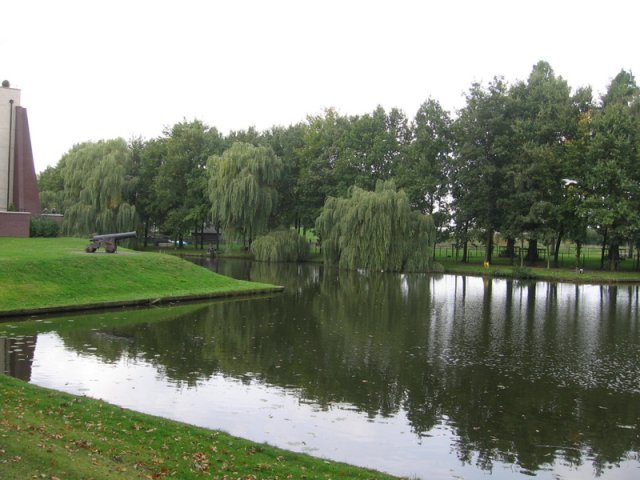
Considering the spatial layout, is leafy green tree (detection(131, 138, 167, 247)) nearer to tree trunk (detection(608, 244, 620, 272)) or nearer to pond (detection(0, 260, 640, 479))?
pond (detection(0, 260, 640, 479))

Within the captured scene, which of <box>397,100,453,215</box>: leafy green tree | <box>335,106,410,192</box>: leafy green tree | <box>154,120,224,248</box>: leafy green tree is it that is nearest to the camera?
<box>397,100,453,215</box>: leafy green tree

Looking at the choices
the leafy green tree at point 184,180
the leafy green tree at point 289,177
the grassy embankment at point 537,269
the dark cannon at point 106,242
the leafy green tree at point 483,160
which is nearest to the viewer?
the dark cannon at point 106,242

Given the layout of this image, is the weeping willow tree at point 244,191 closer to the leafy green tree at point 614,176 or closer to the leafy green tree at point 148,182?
the leafy green tree at point 148,182

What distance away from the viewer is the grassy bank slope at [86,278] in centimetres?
2198

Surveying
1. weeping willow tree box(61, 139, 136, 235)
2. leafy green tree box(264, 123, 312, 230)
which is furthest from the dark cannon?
leafy green tree box(264, 123, 312, 230)

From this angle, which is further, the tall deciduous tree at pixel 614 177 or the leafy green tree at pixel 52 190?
the leafy green tree at pixel 52 190

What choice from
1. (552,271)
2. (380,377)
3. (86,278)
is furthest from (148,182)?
(380,377)

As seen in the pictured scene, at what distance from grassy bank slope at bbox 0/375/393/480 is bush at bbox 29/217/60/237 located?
101 ft

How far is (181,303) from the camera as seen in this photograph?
25.7 m

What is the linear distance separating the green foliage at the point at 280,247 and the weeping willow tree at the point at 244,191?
211 cm

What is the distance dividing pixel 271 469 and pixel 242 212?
47.7 meters

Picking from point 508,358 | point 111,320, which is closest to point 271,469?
point 508,358

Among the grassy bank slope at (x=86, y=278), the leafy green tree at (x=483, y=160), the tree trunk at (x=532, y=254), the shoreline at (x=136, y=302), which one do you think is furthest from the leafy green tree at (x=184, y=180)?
the shoreline at (x=136, y=302)

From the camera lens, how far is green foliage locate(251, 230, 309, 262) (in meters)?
53.3
